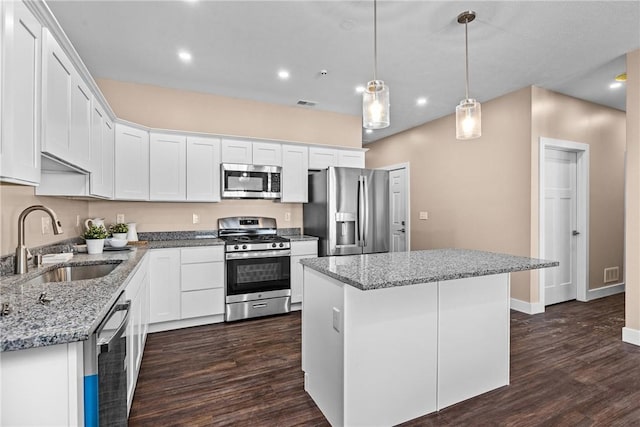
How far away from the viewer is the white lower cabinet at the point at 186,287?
343 centimetres

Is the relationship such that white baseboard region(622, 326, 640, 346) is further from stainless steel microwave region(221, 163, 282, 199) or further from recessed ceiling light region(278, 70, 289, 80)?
recessed ceiling light region(278, 70, 289, 80)

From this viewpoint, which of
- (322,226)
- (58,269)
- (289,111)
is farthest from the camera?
(289,111)

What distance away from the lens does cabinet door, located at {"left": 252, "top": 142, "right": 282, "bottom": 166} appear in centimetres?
420

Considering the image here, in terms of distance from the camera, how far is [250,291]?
3.82m

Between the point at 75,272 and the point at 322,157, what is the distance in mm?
3147

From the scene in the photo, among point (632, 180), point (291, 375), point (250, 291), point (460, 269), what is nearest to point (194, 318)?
point (250, 291)

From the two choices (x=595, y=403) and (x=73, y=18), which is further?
(x=73, y=18)

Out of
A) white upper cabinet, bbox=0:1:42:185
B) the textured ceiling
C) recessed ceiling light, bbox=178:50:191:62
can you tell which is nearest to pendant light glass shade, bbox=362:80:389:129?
the textured ceiling

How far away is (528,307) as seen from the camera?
399 cm

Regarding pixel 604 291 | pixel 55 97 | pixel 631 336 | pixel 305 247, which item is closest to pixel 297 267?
pixel 305 247

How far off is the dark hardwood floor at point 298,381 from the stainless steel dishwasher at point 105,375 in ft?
2.52

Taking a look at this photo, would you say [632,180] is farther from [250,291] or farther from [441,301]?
[250,291]

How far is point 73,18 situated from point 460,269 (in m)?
3.44

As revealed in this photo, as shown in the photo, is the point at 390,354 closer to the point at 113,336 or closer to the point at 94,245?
the point at 113,336
